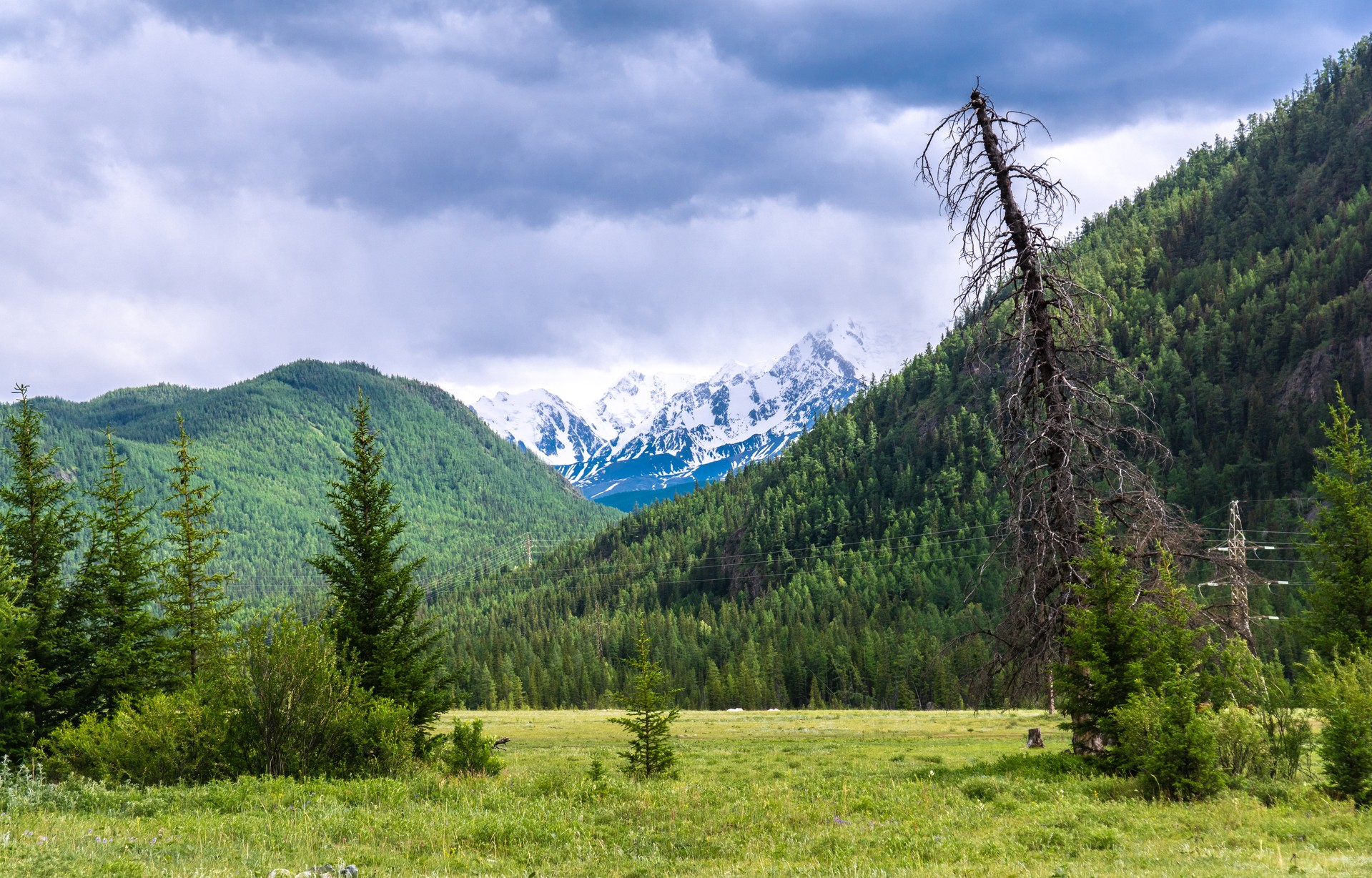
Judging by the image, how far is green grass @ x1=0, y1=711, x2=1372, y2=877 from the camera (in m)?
11.1

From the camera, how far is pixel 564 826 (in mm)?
13828

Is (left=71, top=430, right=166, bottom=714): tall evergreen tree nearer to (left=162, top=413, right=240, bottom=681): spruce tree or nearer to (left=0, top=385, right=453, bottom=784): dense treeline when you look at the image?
(left=0, top=385, right=453, bottom=784): dense treeline

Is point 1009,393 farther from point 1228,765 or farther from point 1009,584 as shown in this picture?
point 1228,765

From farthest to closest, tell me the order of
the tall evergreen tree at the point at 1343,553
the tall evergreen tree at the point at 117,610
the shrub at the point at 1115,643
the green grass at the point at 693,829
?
the tall evergreen tree at the point at 117,610 < the tall evergreen tree at the point at 1343,553 < the shrub at the point at 1115,643 < the green grass at the point at 693,829

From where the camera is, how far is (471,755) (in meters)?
23.9

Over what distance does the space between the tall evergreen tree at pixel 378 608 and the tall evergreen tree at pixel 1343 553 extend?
28.7 m

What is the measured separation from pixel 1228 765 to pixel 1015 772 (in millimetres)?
3942

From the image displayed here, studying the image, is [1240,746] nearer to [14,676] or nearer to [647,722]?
[647,722]

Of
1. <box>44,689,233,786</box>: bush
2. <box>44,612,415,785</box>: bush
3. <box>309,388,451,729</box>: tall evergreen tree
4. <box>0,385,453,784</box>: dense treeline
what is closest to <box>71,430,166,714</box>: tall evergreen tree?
<box>0,385,453,784</box>: dense treeline

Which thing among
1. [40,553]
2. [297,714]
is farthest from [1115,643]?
[40,553]

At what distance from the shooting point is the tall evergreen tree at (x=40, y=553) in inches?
1244

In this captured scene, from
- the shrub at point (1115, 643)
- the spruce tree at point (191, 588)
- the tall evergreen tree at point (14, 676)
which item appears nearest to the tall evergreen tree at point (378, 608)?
the spruce tree at point (191, 588)

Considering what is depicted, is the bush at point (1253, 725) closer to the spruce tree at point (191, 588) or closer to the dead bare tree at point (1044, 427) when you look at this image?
the dead bare tree at point (1044, 427)

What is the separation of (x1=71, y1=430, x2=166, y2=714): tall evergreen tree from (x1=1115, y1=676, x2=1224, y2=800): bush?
35.4m
